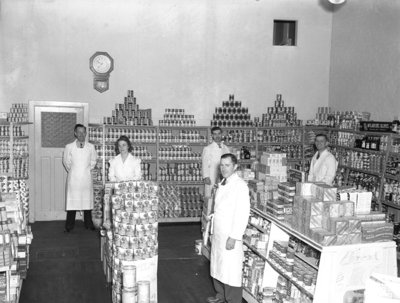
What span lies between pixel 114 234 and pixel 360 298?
2983 millimetres

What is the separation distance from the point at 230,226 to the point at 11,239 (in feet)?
8.06

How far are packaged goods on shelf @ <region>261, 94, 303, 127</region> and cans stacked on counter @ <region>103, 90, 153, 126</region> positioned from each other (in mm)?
2755

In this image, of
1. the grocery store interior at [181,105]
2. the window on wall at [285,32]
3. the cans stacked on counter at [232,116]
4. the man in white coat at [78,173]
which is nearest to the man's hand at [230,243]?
the grocery store interior at [181,105]

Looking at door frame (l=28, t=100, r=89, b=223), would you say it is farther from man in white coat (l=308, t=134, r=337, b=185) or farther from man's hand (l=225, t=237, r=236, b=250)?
man's hand (l=225, t=237, r=236, b=250)

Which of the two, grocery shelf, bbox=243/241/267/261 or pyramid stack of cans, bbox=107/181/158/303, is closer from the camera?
pyramid stack of cans, bbox=107/181/158/303

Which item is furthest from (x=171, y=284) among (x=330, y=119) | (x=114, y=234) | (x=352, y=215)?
(x=330, y=119)

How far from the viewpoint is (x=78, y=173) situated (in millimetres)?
10266

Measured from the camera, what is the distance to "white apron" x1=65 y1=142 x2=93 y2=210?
33.4 ft

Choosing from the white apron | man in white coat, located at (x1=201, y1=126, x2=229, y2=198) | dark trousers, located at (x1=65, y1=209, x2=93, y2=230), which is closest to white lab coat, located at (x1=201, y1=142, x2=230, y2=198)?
man in white coat, located at (x1=201, y1=126, x2=229, y2=198)

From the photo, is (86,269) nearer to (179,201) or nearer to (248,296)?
(248,296)

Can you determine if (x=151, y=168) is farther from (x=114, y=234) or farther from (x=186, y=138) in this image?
(x=114, y=234)

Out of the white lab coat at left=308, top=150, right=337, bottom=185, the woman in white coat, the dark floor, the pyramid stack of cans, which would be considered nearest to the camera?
the pyramid stack of cans

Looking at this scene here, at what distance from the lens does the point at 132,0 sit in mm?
11391

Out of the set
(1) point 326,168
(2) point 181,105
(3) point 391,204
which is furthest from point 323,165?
(2) point 181,105
